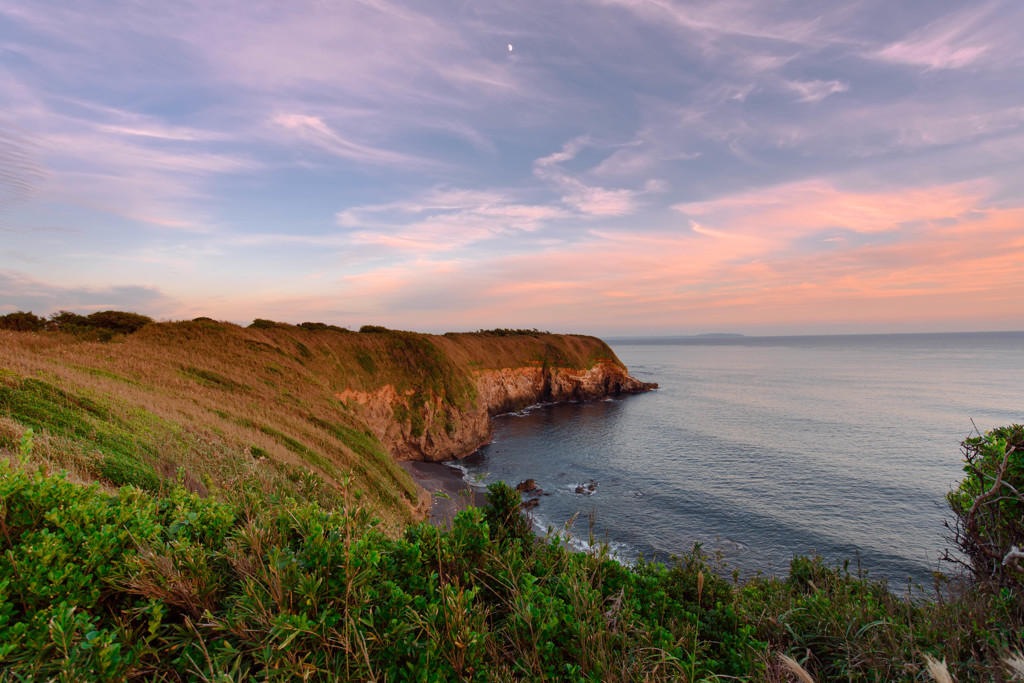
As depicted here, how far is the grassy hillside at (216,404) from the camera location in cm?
1048

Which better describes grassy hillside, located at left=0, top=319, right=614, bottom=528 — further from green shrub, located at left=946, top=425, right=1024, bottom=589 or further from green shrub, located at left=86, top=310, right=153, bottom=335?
green shrub, located at left=946, top=425, right=1024, bottom=589

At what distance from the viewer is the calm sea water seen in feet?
87.0

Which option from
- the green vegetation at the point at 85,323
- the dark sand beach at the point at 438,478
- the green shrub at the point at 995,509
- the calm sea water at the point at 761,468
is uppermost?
the green vegetation at the point at 85,323

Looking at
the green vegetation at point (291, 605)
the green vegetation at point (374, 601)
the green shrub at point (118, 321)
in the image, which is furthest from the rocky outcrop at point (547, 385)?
the green vegetation at point (291, 605)

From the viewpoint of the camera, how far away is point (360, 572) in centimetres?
394

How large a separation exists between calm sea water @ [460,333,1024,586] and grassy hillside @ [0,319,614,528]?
27.1 feet

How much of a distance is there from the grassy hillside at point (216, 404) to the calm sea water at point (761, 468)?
8268 mm

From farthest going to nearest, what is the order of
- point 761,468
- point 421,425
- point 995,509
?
point 421,425 < point 761,468 < point 995,509

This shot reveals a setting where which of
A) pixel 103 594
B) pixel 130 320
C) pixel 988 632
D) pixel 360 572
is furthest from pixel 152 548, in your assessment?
pixel 130 320

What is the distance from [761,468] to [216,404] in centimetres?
4112

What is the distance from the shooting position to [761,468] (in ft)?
126

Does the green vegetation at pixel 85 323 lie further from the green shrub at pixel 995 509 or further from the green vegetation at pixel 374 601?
the green shrub at pixel 995 509

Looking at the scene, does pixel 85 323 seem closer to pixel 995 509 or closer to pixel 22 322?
pixel 22 322

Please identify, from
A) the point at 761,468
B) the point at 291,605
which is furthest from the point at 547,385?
the point at 291,605
